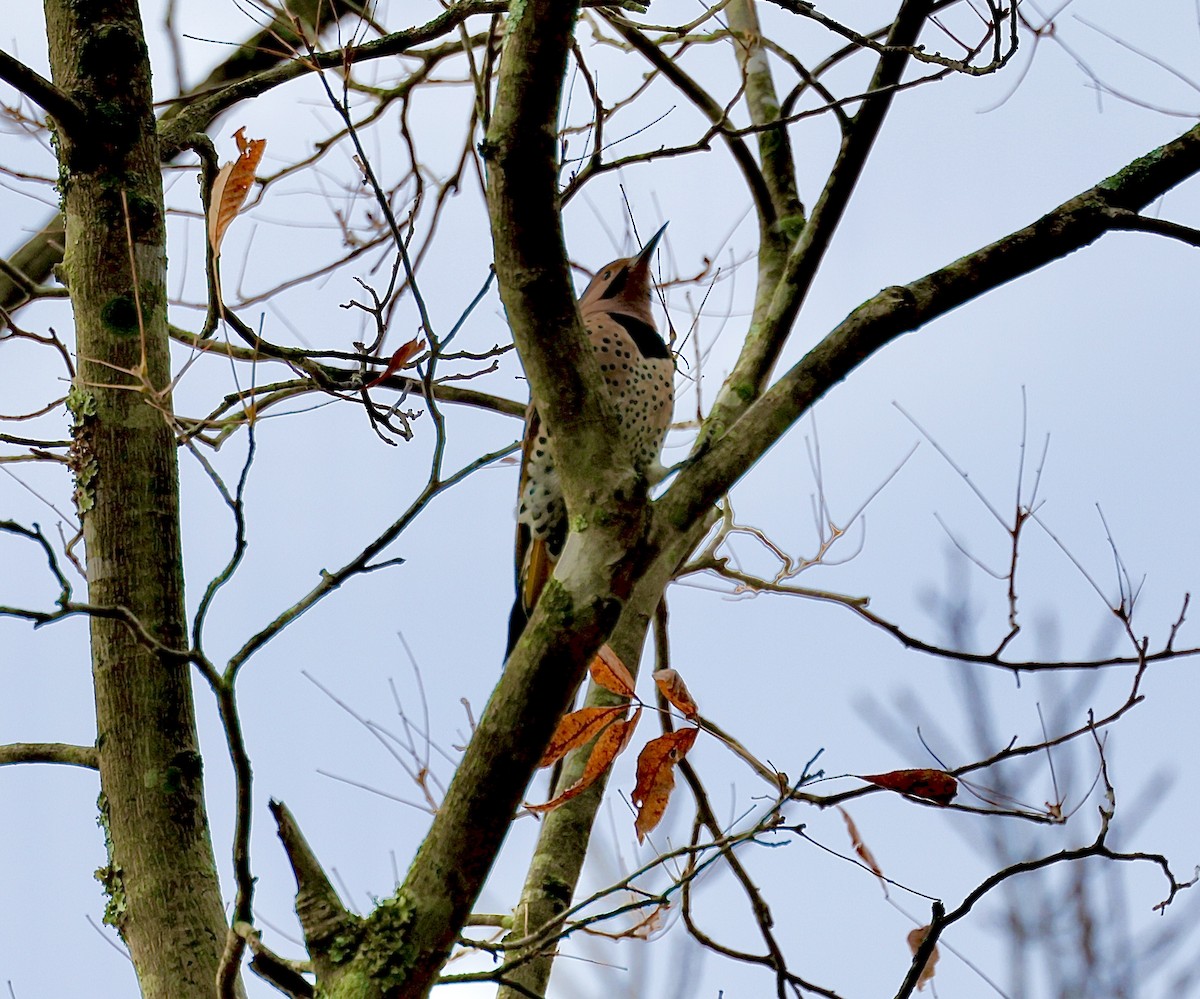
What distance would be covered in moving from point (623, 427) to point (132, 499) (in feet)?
5.08

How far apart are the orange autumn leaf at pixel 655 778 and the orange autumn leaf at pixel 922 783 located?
37cm

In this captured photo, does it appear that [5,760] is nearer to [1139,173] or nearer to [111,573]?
[111,573]

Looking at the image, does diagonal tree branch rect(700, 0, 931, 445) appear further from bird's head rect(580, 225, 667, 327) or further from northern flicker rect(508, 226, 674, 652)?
bird's head rect(580, 225, 667, 327)

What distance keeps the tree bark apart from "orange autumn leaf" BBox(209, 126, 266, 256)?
0.80 feet

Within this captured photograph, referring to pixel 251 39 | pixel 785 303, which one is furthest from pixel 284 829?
pixel 251 39

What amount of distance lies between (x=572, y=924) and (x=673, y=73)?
2359mm

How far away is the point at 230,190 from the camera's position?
211 centimetres

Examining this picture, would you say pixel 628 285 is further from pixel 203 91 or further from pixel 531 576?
pixel 203 91

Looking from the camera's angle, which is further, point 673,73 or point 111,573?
point 673,73

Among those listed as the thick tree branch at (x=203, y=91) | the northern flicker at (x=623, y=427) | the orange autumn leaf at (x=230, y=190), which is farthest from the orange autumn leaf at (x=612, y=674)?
the thick tree branch at (x=203, y=91)

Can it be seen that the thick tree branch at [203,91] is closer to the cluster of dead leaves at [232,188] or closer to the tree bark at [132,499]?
the tree bark at [132,499]

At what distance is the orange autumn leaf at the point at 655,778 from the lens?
229 centimetres

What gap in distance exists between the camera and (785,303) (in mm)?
2504

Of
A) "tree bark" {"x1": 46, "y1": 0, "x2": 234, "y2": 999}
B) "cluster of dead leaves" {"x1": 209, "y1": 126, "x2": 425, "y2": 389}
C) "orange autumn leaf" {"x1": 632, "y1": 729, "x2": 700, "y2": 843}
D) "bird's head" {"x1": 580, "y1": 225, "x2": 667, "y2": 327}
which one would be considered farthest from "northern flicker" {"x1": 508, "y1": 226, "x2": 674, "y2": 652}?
"cluster of dead leaves" {"x1": 209, "y1": 126, "x2": 425, "y2": 389}
